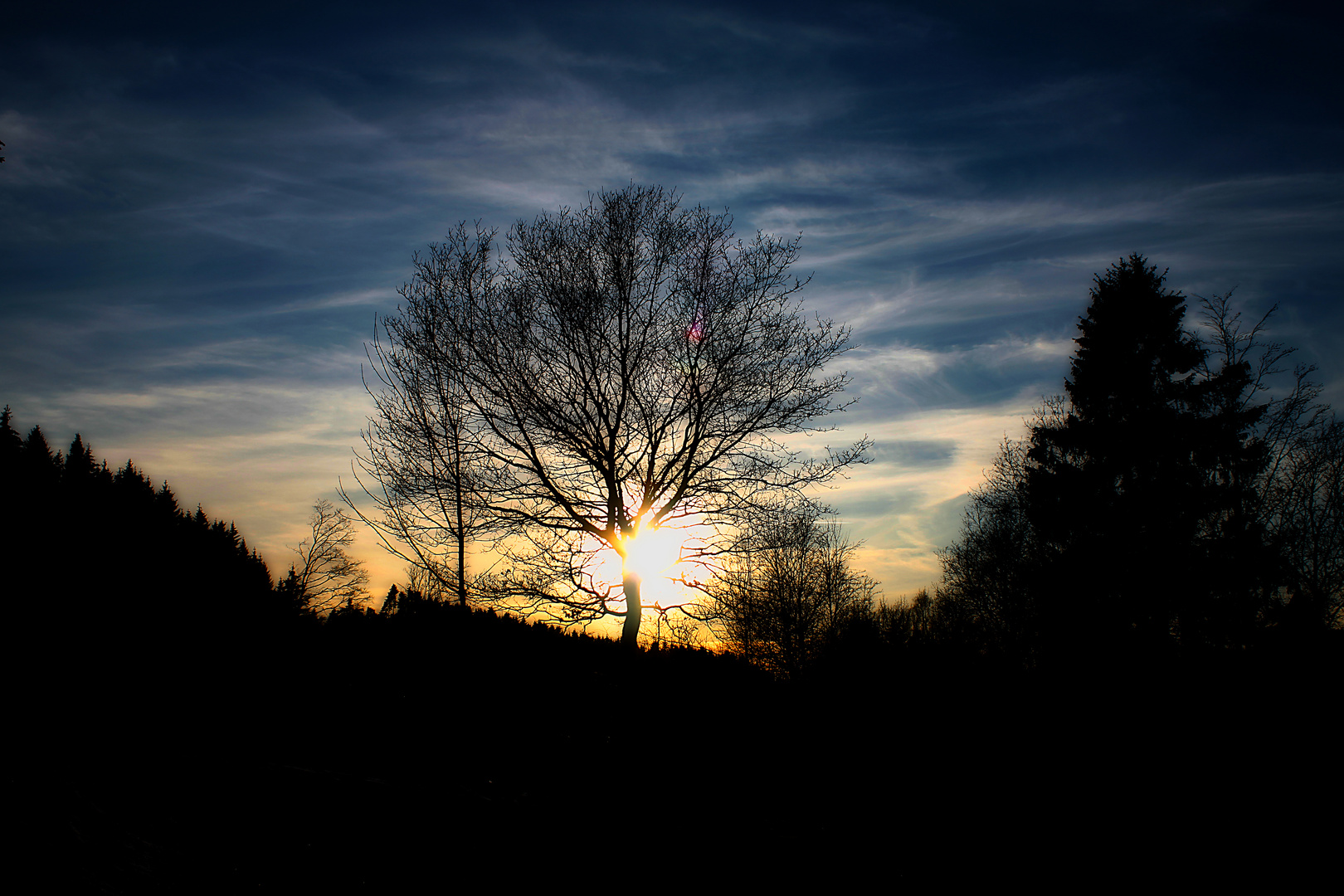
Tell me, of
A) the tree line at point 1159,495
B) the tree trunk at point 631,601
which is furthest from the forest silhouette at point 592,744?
the tree line at point 1159,495

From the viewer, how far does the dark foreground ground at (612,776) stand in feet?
9.25

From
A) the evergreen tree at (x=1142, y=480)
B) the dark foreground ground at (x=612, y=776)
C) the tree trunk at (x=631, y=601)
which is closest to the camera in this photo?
the dark foreground ground at (x=612, y=776)

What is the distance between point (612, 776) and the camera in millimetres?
4785

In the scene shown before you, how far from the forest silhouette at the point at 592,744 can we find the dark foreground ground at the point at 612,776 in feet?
0.06

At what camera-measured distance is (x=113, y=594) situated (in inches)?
164

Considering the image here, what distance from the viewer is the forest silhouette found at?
2953mm

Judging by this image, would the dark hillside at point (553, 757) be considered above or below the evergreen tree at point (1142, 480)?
below

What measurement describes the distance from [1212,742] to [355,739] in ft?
17.7

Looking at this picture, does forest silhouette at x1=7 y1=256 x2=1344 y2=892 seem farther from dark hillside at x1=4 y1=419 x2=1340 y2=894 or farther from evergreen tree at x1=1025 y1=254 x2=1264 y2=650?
evergreen tree at x1=1025 y1=254 x2=1264 y2=650

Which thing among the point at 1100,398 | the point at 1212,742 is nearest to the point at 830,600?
the point at 1100,398

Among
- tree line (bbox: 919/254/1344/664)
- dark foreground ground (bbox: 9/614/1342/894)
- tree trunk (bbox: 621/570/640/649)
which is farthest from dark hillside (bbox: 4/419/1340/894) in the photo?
tree line (bbox: 919/254/1344/664)

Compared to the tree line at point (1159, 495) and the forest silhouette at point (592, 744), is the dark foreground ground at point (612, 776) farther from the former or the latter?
the tree line at point (1159, 495)

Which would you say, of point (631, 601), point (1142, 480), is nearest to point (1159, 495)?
point (1142, 480)

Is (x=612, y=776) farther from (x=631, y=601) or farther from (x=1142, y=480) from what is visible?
(x=1142, y=480)
